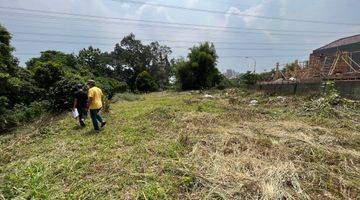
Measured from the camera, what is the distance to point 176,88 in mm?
43969

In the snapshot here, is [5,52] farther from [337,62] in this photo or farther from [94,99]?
[337,62]

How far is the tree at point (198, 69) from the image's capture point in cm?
4106

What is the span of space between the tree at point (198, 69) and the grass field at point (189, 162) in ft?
102

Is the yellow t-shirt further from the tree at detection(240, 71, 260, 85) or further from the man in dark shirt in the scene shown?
the tree at detection(240, 71, 260, 85)

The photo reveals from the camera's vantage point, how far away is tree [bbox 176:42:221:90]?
41062mm

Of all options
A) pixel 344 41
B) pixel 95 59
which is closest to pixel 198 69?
pixel 344 41

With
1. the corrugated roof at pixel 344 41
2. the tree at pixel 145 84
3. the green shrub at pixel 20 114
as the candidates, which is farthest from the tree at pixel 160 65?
the green shrub at pixel 20 114

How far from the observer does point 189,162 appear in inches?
236

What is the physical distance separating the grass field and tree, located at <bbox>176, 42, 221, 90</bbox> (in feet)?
102

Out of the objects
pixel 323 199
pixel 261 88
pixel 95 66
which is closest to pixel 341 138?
pixel 323 199

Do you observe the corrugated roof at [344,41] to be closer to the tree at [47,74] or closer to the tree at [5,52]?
the tree at [47,74]

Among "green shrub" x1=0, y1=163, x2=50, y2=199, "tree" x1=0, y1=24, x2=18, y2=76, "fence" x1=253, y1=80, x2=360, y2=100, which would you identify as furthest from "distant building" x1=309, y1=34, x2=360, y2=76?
"tree" x1=0, y1=24, x2=18, y2=76

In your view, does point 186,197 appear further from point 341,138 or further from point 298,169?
point 341,138

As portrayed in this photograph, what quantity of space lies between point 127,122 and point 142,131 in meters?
1.95
